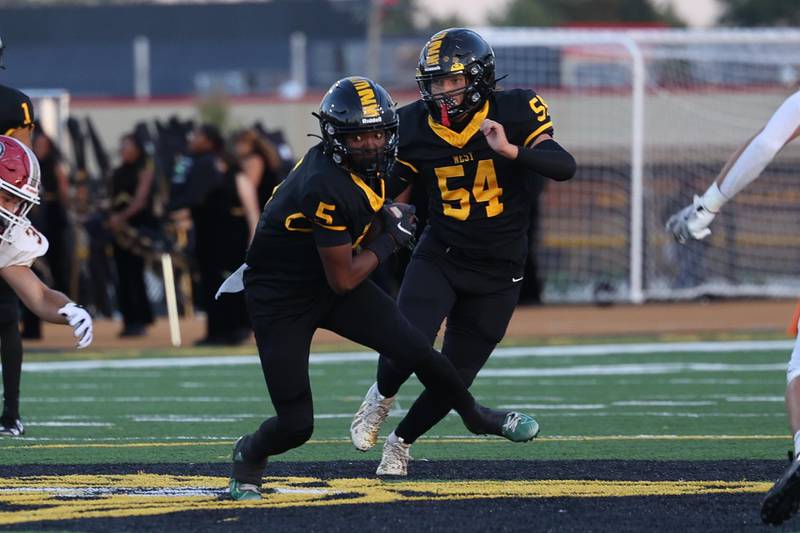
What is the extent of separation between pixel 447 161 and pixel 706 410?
322 centimetres

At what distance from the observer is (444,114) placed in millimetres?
6676

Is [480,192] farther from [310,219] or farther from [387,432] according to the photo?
[387,432]

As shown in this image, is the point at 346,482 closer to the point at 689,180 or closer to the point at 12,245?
the point at 12,245

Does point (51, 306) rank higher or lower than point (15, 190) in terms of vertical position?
lower

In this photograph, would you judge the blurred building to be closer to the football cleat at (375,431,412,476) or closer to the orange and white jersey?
the orange and white jersey

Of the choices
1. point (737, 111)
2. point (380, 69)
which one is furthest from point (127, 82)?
point (737, 111)

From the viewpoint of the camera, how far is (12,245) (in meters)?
6.79

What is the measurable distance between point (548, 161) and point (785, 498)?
1850 mm

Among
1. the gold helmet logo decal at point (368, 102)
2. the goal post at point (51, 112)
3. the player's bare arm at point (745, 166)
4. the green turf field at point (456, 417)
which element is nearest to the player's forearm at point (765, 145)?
the player's bare arm at point (745, 166)

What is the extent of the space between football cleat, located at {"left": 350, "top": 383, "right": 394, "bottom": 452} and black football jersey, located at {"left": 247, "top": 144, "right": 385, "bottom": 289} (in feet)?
2.95

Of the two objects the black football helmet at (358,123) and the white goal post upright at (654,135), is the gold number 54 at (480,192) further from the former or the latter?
the white goal post upright at (654,135)

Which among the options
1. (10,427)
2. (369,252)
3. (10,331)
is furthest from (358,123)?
(10,427)

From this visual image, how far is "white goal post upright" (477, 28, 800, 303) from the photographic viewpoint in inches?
722

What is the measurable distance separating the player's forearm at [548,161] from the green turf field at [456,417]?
1388mm
